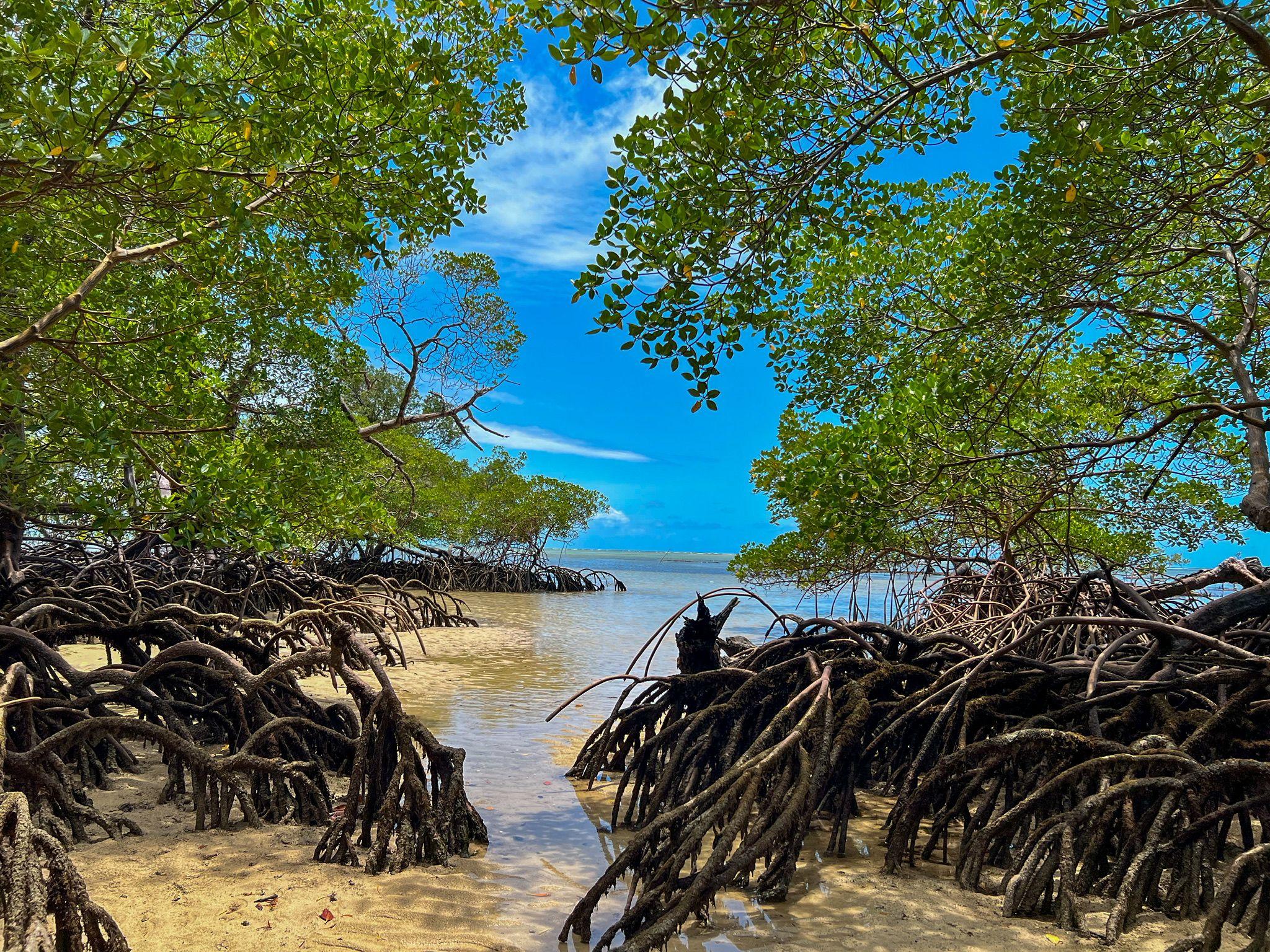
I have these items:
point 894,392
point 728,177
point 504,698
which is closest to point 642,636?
point 504,698

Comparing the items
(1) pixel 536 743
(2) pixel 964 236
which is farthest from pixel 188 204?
(2) pixel 964 236

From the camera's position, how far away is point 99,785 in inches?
153

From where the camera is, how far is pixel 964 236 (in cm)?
807

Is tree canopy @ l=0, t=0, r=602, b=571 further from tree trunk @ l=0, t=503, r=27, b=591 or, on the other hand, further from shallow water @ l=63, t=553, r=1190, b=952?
shallow water @ l=63, t=553, r=1190, b=952

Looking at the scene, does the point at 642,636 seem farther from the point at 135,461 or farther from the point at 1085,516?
the point at 135,461

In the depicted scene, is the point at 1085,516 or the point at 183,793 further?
the point at 1085,516

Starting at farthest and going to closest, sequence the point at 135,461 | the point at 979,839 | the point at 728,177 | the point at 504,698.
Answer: the point at 504,698
the point at 135,461
the point at 728,177
the point at 979,839

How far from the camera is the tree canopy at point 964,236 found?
322cm

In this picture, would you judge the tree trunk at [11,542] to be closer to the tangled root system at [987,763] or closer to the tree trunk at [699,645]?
the tangled root system at [987,763]

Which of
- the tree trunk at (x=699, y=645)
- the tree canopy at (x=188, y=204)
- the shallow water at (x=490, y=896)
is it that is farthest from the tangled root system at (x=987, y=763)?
the tree canopy at (x=188, y=204)

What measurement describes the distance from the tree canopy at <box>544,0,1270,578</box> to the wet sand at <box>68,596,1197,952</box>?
7.17ft

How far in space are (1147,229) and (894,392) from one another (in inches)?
78.7

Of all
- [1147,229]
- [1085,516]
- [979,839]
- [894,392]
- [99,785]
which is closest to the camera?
[979,839]

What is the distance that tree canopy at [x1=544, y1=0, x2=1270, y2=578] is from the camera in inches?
127
